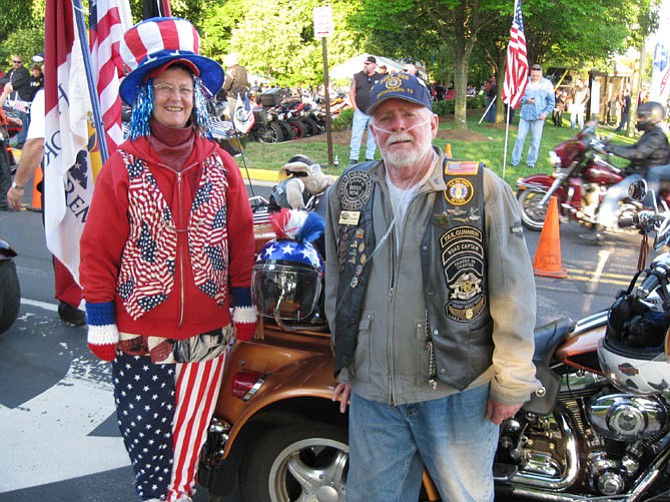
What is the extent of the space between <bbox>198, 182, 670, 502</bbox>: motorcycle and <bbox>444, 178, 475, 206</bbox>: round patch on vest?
2.32 feet

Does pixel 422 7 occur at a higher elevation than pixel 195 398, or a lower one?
higher

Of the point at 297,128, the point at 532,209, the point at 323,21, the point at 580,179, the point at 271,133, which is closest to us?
the point at 580,179

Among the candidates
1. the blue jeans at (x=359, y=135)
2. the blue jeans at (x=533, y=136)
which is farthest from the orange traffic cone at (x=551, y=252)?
the blue jeans at (x=533, y=136)

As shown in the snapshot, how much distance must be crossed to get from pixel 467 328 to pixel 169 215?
1.17m

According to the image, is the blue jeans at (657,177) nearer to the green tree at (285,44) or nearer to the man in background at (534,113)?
the man in background at (534,113)

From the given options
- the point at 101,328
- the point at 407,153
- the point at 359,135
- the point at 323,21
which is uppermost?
the point at 323,21

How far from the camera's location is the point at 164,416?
256 centimetres

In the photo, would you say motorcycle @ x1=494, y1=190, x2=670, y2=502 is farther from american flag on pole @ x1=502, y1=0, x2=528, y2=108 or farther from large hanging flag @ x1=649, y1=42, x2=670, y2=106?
large hanging flag @ x1=649, y1=42, x2=670, y2=106

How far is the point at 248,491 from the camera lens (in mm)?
2729

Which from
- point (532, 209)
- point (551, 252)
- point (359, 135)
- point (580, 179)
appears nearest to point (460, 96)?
point (359, 135)

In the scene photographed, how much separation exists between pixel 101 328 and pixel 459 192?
1392mm

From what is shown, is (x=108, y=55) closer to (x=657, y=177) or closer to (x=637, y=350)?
(x=637, y=350)

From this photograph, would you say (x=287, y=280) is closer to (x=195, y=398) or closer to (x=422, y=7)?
(x=195, y=398)

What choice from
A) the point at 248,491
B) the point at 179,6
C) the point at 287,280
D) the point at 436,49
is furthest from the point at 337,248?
the point at 179,6
